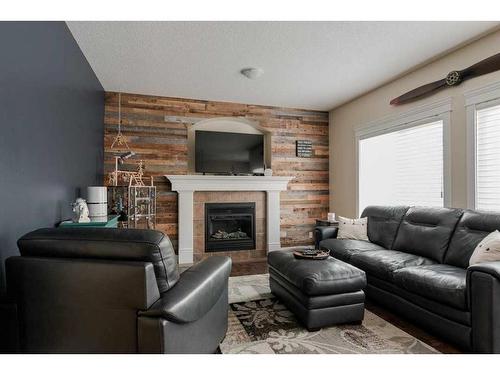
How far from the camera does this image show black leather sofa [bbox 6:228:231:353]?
1314 mm

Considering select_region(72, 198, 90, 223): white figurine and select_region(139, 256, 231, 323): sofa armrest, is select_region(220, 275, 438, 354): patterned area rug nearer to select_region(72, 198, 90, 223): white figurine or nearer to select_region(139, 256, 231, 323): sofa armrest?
select_region(139, 256, 231, 323): sofa armrest

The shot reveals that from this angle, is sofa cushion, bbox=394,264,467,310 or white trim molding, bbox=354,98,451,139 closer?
sofa cushion, bbox=394,264,467,310

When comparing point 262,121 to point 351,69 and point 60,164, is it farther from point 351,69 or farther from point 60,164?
point 60,164

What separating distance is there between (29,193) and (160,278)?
120 cm

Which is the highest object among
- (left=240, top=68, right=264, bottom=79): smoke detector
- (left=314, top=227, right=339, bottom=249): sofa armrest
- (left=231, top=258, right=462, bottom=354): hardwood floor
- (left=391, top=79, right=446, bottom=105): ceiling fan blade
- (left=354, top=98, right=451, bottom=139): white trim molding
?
(left=240, top=68, right=264, bottom=79): smoke detector

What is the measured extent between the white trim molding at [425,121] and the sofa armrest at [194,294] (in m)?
2.78

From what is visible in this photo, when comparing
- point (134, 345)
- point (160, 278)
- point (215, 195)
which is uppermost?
point (215, 195)

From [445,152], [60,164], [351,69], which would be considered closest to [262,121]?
[351,69]

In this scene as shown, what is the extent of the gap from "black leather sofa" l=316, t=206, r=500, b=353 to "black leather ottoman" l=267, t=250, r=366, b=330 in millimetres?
405

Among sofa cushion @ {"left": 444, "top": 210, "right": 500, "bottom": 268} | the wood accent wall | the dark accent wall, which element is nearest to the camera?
the dark accent wall

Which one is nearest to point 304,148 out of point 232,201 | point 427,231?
point 232,201

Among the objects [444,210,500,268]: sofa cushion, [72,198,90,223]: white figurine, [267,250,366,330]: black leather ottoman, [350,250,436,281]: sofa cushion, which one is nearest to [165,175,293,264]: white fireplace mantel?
[72,198,90,223]: white figurine

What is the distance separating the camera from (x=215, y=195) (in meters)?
4.71
